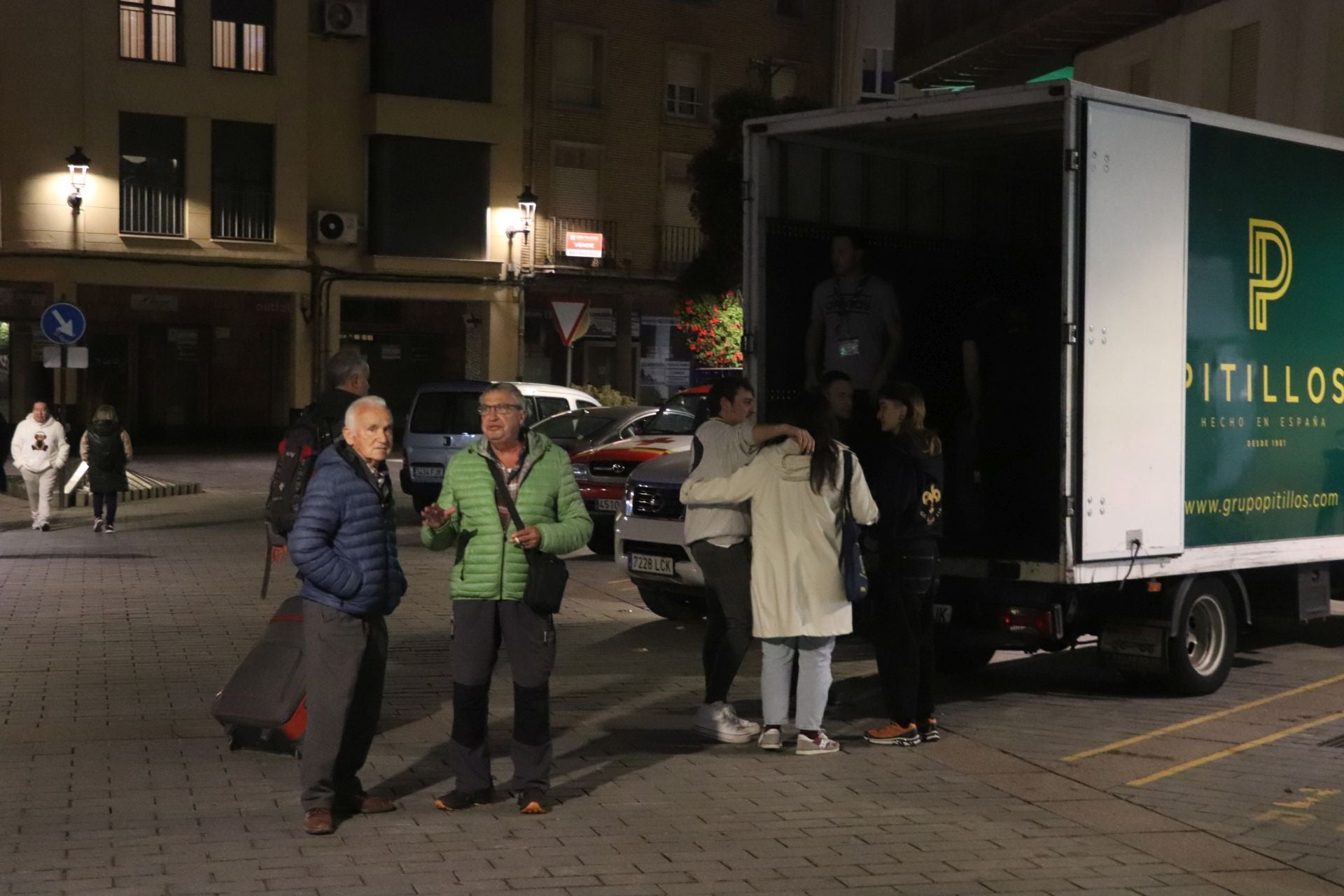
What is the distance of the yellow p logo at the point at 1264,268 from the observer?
10047 millimetres

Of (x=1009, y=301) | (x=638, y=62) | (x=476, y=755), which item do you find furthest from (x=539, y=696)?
(x=638, y=62)

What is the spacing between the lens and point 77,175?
3600 centimetres

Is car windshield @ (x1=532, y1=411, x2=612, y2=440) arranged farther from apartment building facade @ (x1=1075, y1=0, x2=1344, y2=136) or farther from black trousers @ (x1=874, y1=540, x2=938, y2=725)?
black trousers @ (x1=874, y1=540, x2=938, y2=725)

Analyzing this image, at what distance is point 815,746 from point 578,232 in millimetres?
34736

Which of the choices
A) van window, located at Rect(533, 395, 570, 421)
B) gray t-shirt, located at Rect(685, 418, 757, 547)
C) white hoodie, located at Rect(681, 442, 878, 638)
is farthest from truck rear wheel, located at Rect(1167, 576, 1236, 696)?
van window, located at Rect(533, 395, 570, 421)

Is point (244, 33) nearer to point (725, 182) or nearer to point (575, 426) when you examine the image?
point (725, 182)

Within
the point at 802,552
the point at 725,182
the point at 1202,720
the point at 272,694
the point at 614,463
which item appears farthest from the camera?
the point at 725,182

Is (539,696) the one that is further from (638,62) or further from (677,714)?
(638,62)

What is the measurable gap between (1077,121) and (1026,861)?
3845 mm

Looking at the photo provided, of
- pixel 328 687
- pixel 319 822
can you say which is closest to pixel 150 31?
pixel 328 687

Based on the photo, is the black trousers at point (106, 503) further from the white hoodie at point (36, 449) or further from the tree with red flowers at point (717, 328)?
the tree with red flowers at point (717, 328)

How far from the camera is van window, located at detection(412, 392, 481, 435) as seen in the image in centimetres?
2161

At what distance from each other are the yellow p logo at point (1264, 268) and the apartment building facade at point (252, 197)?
1227 inches

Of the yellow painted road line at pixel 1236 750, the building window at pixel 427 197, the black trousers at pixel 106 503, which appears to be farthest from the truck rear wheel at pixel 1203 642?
the building window at pixel 427 197
